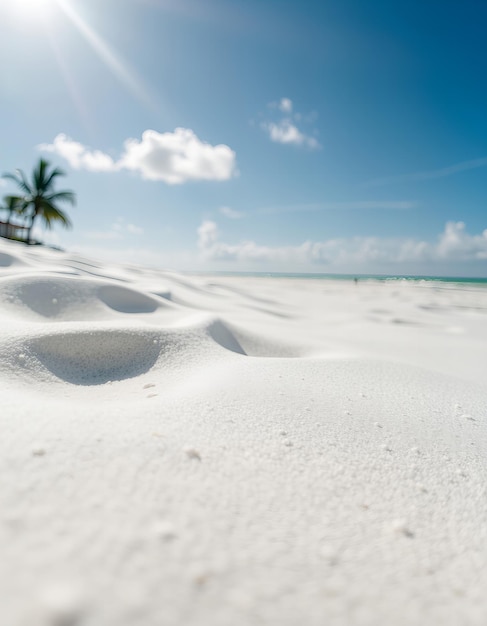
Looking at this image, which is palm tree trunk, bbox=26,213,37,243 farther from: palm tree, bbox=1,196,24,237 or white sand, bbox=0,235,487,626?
white sand, bbox=0,235,487,626

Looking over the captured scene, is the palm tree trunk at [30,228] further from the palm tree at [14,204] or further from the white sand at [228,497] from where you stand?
the white sand at [228,497]

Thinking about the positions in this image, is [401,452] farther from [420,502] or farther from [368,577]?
[368,577]

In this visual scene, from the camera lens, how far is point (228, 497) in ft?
2.03

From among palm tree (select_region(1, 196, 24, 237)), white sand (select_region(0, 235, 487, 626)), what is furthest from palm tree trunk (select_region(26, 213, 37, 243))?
white sand (select_region(0, 235, 487, 626))

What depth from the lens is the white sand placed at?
44cm

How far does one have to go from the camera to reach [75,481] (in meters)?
0.58

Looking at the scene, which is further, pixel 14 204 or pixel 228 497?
pixel 14 204

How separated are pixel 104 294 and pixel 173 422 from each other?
69.6 inches

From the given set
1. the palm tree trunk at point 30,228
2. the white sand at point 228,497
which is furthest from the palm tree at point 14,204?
the white sand at point 228,497

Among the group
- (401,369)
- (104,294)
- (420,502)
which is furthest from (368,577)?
(104,294)

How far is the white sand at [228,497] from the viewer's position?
0.44 metres

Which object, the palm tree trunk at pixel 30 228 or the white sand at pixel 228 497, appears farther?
the palm tree trunk at pixel 30 228

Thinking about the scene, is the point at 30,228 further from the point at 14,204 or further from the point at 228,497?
the point at 228,497

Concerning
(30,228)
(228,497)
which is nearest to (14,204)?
(30,228)
